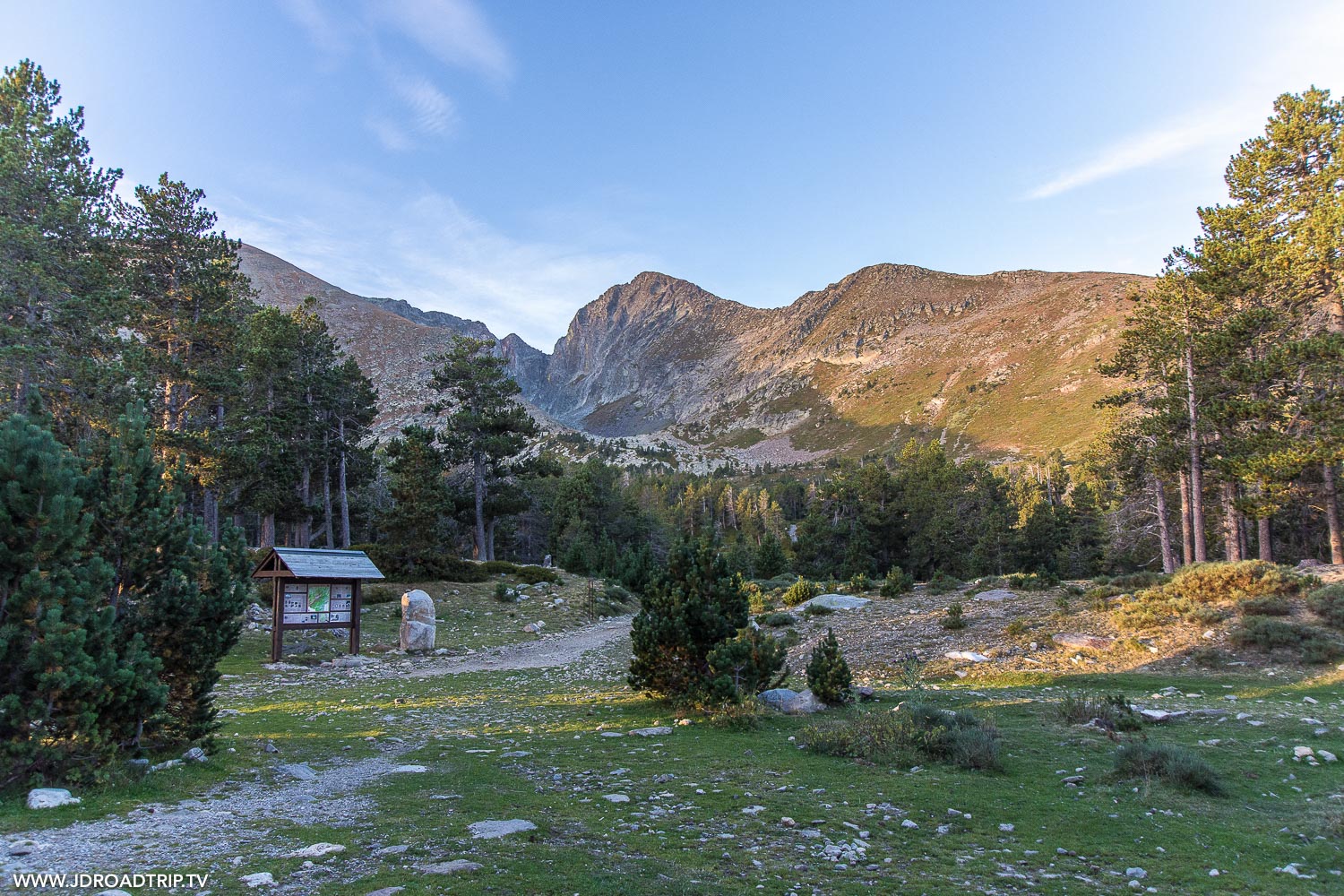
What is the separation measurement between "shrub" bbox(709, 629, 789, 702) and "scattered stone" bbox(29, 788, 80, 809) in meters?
7.66

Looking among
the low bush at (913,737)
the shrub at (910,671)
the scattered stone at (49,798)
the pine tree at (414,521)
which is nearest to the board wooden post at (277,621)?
the scattered stone at (49,798)

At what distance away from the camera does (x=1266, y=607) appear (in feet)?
48.9

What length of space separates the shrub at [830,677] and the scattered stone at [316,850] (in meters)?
7.88

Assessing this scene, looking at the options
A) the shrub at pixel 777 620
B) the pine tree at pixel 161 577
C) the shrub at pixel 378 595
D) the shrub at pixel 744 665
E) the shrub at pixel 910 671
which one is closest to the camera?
the pine tree at pixel 161 577

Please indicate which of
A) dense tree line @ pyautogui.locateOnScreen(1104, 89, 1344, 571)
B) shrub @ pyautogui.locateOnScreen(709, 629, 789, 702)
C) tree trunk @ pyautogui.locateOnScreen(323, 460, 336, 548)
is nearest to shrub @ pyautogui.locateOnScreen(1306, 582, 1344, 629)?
dense tree line @ pyautogui.locateOnScreen(1104, 89, 1344, 571)

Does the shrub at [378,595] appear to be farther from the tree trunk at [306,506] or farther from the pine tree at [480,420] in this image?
the tree trunk at [306,506]

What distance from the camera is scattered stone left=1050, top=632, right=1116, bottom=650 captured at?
15305mm

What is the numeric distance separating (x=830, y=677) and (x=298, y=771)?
7883 millimetres

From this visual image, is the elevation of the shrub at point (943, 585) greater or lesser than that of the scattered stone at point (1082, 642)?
lesser

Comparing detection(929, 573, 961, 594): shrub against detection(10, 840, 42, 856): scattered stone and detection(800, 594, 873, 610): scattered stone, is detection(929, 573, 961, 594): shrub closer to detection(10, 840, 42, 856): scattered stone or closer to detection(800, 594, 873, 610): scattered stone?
detection(800, 594, 873, 610): scattered stone

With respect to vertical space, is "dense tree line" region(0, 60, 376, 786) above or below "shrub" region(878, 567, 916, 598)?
above

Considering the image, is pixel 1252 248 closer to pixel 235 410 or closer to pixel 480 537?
pixel 480 537

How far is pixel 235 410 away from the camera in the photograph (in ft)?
101

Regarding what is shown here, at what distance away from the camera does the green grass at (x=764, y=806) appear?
14.5 feet
